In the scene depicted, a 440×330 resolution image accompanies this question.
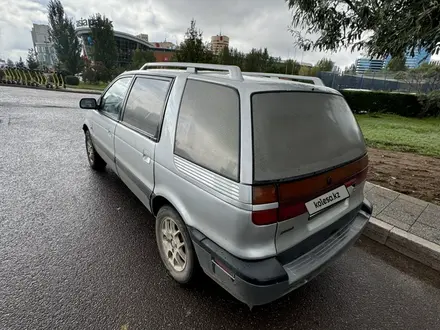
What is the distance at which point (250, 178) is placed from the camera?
1420 millimetres

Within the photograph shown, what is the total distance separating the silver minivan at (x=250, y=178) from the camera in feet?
4.87

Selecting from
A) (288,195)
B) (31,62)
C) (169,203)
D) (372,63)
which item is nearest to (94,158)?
(169,203)

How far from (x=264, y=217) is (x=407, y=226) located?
2.59 meters

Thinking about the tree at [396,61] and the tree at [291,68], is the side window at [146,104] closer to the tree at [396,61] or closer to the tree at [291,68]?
the tree at [396,61]

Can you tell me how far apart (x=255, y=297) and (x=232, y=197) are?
25.6 inches

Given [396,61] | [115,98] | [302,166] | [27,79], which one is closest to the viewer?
[302,166]

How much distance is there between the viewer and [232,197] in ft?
4.85

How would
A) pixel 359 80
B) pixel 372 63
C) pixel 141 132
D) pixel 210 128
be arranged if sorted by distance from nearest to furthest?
pixel 210 128 < pixel 141 132 < pixel 372 63 < pixel 359 80

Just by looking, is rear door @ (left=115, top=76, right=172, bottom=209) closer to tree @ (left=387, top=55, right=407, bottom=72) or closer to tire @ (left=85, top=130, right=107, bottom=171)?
tire @ (left=85, top=130, right=107, bottom=171)

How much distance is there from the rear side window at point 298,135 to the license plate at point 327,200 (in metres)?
0.21

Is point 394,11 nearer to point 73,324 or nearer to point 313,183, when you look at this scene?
point 313,183

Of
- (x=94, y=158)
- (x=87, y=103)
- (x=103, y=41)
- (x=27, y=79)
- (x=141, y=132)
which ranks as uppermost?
(x=103, y=41)

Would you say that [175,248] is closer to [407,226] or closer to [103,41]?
[407,226]

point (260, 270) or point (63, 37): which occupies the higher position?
point (63, 37)
